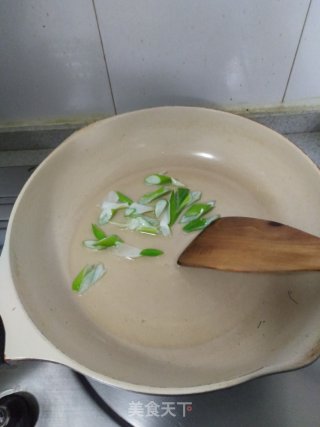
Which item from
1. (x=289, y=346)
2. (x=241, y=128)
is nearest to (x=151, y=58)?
(x=241, y=128)

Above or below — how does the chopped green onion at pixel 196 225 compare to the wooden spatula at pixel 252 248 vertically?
below

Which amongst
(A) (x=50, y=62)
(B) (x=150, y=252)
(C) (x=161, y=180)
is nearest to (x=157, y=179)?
(C) (x=161, y=180)

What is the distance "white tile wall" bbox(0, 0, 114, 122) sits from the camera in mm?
454

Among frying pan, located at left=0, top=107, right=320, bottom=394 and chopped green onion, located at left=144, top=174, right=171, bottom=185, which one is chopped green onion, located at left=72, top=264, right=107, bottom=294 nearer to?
frying pan, located at left=0, top=107, right=320, bottom=394

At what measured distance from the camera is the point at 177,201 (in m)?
0.49

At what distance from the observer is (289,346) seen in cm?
34

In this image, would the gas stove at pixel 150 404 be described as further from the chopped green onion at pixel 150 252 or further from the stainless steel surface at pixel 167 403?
the chopped green onion at pixel 150 252

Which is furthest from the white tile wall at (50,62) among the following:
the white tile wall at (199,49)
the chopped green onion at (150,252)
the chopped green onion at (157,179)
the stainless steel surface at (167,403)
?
the stainless steel surface at (167,403)

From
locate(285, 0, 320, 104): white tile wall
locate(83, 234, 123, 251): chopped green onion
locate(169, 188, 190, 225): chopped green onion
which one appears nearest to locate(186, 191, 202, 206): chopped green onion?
locate(169, 188, 190, 225): chopped green onion

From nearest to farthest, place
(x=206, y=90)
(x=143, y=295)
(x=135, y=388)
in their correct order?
(x=135, y=388)
(x=143, y=295)
(x=206, y=90)

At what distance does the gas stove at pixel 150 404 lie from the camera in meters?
0.34

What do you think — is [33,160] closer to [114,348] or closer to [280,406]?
[114,348]

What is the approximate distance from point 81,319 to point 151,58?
0.35m

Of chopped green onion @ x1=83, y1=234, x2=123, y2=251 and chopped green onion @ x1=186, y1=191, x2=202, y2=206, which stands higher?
chopped green onion @ x1=186, y1=191, x2=202, y2=206
